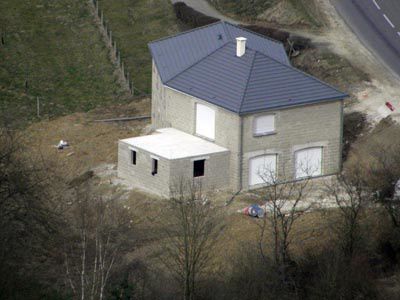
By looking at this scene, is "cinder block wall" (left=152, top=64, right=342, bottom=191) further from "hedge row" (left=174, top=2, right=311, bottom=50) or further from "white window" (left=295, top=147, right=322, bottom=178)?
"hedge row" (left=174, top=2, right=311, bottom=50)

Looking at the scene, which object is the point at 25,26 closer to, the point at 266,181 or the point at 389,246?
the point at 266,181

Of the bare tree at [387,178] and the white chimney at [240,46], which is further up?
the white chimney at [240,46]

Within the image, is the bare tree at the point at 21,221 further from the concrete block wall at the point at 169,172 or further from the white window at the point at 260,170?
the white window at the point at 260,170

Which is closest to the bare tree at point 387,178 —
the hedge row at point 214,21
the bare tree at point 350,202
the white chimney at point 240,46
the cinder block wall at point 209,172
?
A: the bare tree at point 350,202

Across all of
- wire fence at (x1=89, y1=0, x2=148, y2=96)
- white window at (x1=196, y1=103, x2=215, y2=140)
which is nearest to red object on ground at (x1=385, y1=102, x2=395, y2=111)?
white window at (x1=196, y1=103, x2=215, y2=140)

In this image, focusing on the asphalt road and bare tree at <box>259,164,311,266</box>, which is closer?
bare tree at <box>259,164,311,266</box>

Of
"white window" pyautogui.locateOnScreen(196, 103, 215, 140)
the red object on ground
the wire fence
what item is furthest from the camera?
the wire fence
